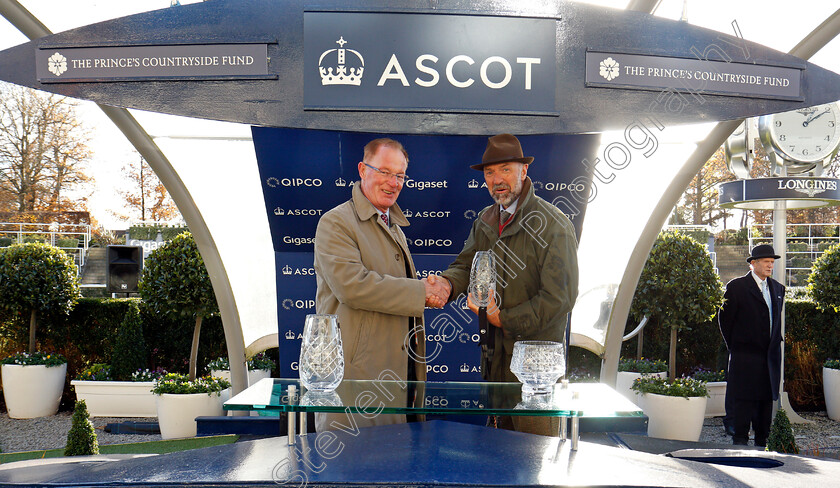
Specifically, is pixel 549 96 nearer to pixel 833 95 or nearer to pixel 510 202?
pixel 510 202

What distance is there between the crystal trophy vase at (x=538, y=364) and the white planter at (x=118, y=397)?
6.87 meters

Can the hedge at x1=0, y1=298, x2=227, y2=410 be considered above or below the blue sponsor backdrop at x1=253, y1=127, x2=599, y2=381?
below

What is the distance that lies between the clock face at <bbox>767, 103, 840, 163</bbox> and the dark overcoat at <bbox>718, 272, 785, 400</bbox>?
6.68 feet

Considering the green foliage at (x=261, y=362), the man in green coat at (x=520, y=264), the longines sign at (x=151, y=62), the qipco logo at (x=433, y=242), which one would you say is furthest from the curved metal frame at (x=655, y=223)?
the green foliage at (x=261, y=362)

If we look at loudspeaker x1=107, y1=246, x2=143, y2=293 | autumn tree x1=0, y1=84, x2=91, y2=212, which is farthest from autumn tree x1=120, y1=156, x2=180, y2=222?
loudspeaker x1=107, y1=246, x2=143, y2=293

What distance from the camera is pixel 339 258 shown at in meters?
2.91

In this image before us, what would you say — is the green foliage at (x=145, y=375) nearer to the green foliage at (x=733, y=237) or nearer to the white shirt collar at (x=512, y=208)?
the white shirt collar at (x=512, y=208)

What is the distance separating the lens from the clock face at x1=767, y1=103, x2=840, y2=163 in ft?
24.9

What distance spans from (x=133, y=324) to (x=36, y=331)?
1.66 meters

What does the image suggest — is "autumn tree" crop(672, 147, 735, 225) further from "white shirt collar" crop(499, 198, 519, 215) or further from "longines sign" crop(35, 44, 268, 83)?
"longines sign" crop(35, 44, 268, 83)

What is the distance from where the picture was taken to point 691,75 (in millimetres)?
2729

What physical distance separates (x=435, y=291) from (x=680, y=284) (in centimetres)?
545

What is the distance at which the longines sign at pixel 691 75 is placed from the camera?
2.73 m

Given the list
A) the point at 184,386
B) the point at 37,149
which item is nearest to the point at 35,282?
the point at 184,386
